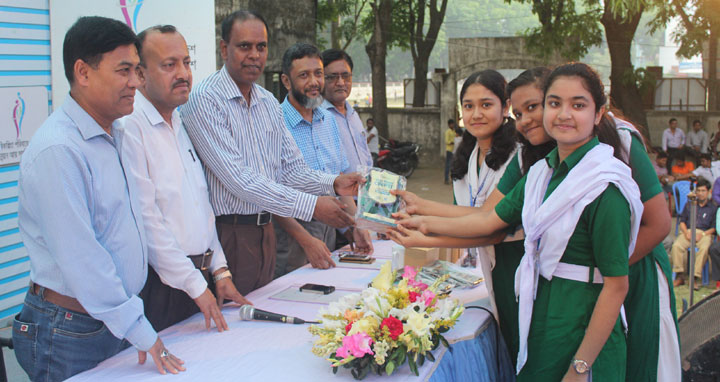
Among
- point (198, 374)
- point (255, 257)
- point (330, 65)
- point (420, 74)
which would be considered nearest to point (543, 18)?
point (420, 74)

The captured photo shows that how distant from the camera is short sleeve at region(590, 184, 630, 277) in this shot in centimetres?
208

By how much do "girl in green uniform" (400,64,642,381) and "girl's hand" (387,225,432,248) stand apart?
500mm

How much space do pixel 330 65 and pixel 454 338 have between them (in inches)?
110

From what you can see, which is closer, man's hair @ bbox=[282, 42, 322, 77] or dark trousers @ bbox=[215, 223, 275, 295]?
dark trousers @ bbox=[215, 223, 275, 295]

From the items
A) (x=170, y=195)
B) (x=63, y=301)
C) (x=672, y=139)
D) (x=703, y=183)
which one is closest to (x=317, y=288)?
(x=170, y=195)

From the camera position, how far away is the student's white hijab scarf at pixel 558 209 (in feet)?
6.93

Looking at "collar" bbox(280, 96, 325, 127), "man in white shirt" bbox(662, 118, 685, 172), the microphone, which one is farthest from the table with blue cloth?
"man in white shirt" bbox(662, 118, 685, 172)

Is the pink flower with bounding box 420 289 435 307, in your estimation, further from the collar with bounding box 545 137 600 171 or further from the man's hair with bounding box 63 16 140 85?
the man's hair with bounding box 63 16 140 85

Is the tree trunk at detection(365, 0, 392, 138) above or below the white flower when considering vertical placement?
above

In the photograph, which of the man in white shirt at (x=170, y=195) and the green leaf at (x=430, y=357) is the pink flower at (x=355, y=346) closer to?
the green leaf at (x=430, y=357)

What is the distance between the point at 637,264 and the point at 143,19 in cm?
386

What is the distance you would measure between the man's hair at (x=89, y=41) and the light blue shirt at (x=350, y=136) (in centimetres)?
251

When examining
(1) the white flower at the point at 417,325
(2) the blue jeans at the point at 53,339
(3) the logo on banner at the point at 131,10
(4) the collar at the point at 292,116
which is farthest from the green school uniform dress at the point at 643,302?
(3) the logo on banner at the point at 131,10

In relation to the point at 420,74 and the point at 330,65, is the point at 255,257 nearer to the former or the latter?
the point at 330,65
